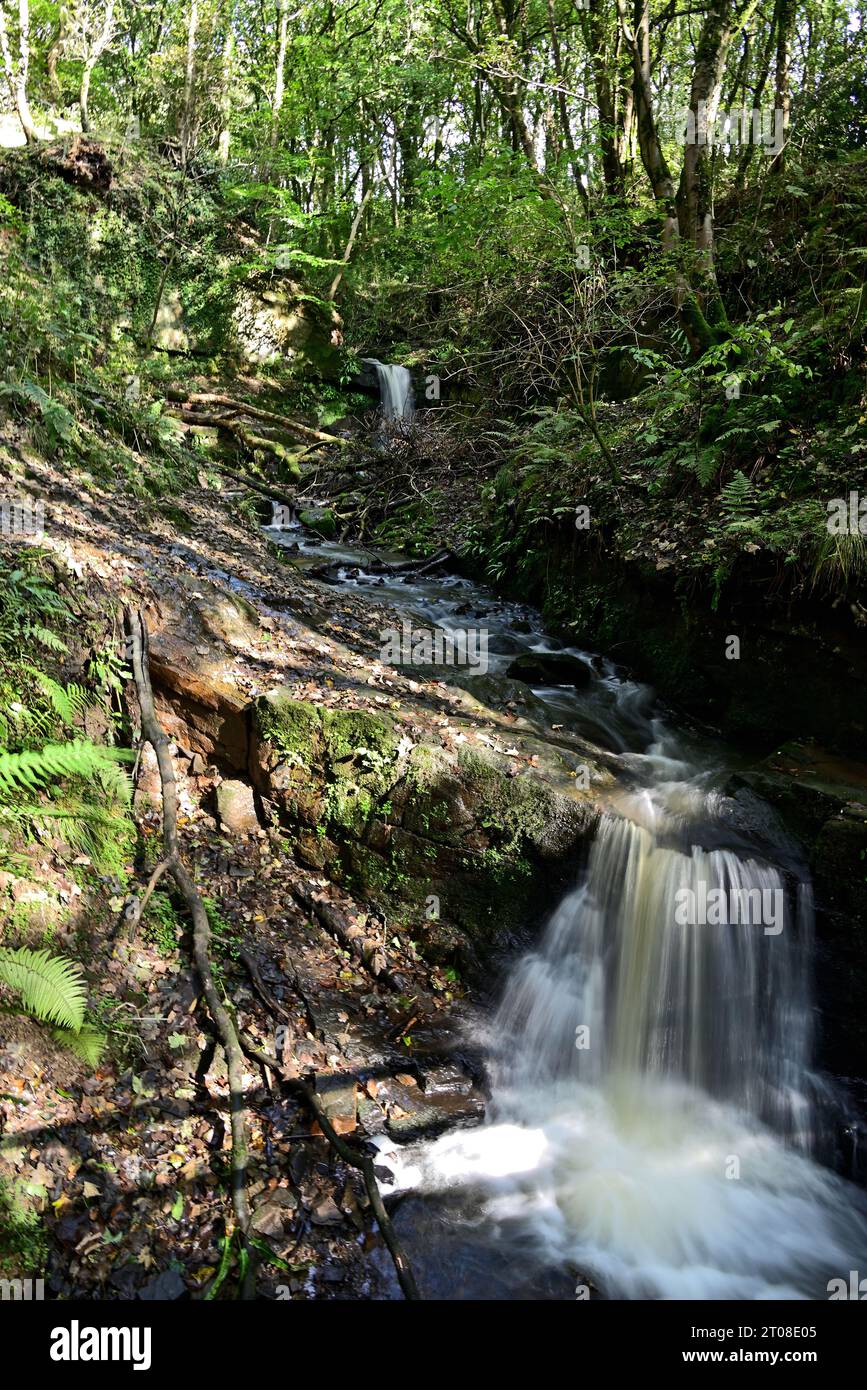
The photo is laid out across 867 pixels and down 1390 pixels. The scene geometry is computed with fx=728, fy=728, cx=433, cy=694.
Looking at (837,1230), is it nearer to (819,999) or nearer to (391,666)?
(819,999)

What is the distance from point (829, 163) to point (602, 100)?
629 centimetres

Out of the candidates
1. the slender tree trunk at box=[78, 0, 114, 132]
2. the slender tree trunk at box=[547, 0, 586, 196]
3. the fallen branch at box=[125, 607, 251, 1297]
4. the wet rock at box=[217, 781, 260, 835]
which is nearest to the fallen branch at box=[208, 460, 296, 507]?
the slender tree trunk at box=[547, 0, 586, 196]

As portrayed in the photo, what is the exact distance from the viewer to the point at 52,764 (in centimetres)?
390

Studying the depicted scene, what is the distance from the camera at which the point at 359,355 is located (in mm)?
19078

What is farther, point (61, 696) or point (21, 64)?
point (21, 64)

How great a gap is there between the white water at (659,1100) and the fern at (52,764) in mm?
2798

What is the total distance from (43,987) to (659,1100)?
12.9 ft

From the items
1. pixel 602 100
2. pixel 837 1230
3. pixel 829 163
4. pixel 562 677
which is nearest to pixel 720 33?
pixel 829 163

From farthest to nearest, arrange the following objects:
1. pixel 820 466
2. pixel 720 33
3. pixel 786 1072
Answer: pixel 720 33
pixel 820 466
pixel 786 1072

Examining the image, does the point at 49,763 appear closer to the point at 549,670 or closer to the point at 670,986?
the point at 670,986

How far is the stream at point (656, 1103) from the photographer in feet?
13.1

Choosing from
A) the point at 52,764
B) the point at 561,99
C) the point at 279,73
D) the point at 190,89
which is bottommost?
the point at 52,764

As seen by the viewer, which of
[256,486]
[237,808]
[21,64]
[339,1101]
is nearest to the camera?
[339,1101]

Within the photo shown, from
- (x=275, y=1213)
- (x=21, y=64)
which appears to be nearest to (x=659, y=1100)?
(x=275, y=1213)
